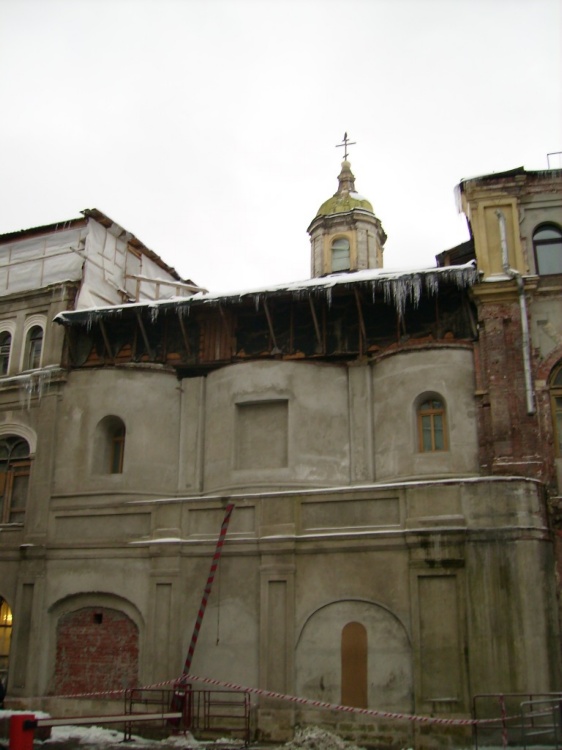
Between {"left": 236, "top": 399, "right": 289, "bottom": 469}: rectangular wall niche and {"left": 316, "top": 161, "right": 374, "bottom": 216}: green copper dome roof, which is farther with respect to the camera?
{"left": 316, "top": 161, "right": 374, "bottom": 216}: green copper dome roof

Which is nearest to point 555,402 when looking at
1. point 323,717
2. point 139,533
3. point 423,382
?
point 423,382

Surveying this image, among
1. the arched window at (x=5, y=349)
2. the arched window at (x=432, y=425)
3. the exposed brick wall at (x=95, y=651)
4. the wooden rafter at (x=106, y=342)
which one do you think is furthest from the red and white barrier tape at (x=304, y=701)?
the arched window at (x=5, y=349)

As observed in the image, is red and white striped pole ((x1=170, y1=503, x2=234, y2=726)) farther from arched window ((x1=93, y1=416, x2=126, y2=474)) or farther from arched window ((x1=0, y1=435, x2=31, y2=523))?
arched window ((x1=0, y1=435, x2=31, y2=523))

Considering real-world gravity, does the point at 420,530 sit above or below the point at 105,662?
above

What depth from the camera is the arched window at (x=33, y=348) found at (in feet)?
86.5

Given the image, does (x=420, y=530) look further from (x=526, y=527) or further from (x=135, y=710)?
(x=135, y=710)

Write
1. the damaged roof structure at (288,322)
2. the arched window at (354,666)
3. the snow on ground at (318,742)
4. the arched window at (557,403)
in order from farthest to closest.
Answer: the damaged roof structure at (288,322) → the arched window at (557,403) → the arched window at (354,666) → the snow on ground at (318,742)

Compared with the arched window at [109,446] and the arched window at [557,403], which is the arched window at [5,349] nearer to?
the arched window at [109,446]

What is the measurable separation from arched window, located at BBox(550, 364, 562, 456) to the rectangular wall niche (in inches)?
264

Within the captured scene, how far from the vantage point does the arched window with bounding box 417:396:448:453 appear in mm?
21688

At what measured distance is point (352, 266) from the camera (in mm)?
30312

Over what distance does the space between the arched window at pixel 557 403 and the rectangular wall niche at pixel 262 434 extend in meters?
6.71

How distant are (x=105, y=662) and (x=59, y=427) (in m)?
6.77

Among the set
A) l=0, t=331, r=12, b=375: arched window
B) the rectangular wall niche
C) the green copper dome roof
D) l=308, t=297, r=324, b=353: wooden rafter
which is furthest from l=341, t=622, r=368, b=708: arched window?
the green copper dome roof
